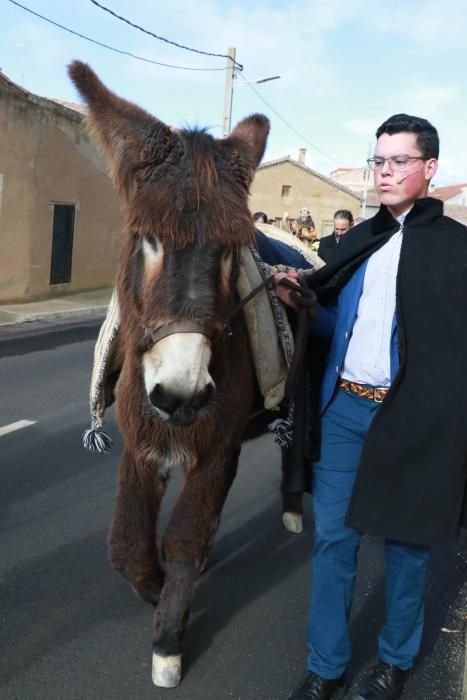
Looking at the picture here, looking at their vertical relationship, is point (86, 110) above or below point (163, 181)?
above

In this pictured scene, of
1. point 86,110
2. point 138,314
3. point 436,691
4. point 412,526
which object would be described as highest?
point 86,110

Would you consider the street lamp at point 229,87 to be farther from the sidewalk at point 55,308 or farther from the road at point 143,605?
the road at point 143,605

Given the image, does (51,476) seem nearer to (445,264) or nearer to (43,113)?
(445,264)

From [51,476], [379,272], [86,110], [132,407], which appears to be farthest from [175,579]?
[51,476]

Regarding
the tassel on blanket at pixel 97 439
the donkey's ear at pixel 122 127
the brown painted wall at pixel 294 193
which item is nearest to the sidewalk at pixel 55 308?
the tassel on blanket at pixel 97 439

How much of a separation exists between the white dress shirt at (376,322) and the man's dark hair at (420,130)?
26cm

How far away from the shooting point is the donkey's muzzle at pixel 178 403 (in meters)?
2.17

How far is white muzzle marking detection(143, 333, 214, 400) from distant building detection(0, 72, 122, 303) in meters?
12.1

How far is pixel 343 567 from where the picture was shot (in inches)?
102

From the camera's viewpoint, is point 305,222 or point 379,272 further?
point 305,222

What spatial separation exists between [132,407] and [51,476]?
2325mm

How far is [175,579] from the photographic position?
280 cm

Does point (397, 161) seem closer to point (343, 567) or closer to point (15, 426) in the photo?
point (343, 567)

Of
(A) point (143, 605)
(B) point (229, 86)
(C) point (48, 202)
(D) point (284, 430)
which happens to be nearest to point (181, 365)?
(D) point (284, 430)
